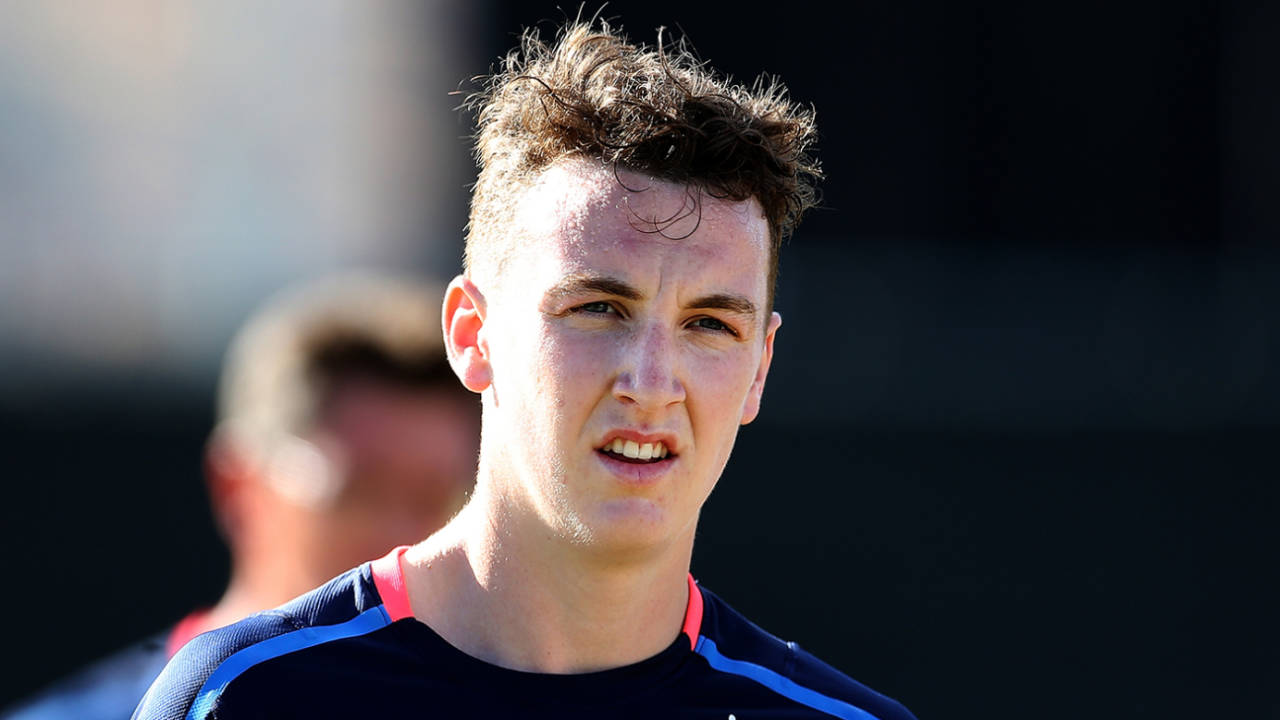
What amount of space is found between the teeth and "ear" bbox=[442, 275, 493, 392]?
297 mm

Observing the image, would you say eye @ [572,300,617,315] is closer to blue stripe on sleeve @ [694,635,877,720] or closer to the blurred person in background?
blue stripe on sleeve @ [694,635,877,720]

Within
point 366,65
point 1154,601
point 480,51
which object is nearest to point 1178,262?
point 1154,601

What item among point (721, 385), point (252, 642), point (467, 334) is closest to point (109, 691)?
point (252, 642)

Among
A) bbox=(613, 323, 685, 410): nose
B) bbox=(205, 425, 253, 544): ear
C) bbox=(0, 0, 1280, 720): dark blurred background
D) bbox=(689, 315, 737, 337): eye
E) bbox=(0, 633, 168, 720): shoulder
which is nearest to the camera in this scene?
bbox=(613, 323, 685, 410): nose

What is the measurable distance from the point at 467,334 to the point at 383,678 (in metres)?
0.61

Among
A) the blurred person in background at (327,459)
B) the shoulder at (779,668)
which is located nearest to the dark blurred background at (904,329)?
the blurred person in background at (327,459)

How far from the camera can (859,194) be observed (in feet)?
28.0

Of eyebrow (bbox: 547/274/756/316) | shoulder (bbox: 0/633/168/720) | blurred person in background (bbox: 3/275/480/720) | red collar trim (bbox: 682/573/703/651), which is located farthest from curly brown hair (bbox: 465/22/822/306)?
shoulder (bbox: 0/633/168/720)

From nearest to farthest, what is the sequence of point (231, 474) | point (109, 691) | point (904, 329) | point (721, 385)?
point (721, 385), point (109, 691), point (231, 474), point (904, 329)

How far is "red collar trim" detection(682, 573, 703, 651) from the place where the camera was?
284 cm

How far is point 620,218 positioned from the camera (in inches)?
102

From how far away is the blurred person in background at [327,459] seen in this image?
13.6ft

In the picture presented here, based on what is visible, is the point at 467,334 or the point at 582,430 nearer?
the point at 582,430

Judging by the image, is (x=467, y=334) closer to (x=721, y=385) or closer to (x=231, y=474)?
(x=721, y=385)
